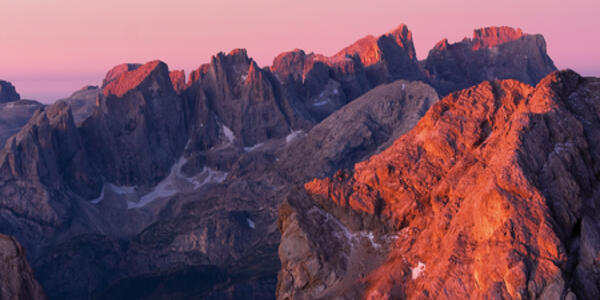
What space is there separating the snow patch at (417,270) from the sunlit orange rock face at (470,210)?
6.1 inches

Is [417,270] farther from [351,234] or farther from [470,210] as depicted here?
[351,234]

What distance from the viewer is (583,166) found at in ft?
235

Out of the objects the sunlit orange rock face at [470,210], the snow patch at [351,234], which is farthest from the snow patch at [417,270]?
the snow patch at [351,234]

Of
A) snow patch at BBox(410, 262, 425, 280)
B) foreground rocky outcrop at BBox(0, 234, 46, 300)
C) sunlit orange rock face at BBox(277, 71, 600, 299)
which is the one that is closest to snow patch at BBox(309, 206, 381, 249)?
sunlit orange rock face at BBox(277, 71, 600, 299)

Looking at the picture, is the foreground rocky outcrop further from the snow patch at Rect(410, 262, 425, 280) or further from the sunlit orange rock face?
the snow patch at Rect(410, 262, 425, 280)

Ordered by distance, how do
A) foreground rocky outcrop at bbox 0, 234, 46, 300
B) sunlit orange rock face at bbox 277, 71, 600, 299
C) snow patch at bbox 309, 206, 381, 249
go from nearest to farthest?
sunlit orange rock face at bbox 277, 71, 600, 299
foreground rocky outcrop at bbox 0, 234, 46, 300
snow patch at bbox 309, 206, 381, 249

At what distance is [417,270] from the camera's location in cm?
7462

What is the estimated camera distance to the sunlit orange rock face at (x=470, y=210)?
210ft

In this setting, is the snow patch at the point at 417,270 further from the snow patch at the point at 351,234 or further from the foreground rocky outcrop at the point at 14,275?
the foreground rocky outcrop at the point at 14,275

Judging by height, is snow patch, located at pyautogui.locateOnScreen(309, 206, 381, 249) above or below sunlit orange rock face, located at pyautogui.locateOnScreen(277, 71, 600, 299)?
below

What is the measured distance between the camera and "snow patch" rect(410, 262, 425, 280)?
73.9 metres

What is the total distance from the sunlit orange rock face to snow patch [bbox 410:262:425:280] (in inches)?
6.1

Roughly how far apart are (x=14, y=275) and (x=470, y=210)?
5837 centimetres

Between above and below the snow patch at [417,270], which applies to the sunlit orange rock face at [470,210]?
above
